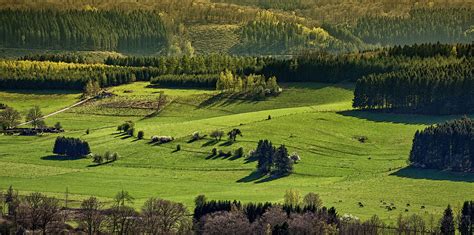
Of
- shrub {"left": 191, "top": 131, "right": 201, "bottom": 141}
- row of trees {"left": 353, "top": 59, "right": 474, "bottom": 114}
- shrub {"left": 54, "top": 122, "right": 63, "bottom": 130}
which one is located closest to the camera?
shrub {"left": 191, "top": 131, "right": 201, "bottom": 141}

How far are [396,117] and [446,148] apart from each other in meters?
33.3

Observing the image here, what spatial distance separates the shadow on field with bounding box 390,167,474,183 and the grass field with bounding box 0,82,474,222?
12 cm

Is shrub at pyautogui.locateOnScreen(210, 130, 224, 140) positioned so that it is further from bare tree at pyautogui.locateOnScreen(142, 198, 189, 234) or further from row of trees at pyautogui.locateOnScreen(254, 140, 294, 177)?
bare tree at pyautogui.locateOnScreen(142, 198, 189, 234)

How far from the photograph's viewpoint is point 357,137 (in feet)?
586

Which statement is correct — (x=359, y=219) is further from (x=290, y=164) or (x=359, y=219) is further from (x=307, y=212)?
(x=290, y=164)

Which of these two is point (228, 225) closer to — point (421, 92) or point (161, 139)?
point (161, 139)

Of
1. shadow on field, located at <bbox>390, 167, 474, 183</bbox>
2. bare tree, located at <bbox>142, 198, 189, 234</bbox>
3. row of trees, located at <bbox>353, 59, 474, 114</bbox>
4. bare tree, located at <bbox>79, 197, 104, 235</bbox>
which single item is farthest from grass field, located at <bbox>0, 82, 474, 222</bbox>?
bare tree, located at <bbox>142, 198, 189, 234</bbox>

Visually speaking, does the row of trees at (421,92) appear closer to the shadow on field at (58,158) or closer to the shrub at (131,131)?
the shrub at (131,131)

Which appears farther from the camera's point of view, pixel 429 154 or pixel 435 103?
pixel 435 103

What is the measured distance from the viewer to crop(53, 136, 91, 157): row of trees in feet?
577

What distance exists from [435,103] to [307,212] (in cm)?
6975

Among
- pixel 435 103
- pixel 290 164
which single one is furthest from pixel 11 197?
pixel 435 103

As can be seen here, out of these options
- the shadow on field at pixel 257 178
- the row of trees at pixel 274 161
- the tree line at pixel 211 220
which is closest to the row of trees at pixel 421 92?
the row of trees at pixel 274 161

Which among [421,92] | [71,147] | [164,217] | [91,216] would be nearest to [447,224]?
[164,217]
